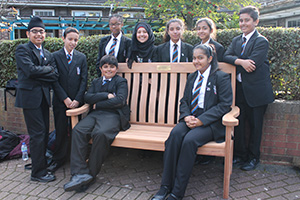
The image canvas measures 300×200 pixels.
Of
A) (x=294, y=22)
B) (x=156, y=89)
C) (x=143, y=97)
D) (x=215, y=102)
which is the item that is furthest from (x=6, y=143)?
(x=294, y=22)

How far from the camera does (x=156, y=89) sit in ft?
13.2

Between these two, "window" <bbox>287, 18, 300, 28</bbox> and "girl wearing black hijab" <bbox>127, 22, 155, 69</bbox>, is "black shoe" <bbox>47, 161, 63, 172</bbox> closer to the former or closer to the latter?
"girl wearing black hijab" <bbox>127, 22, 155, 69</bbox>

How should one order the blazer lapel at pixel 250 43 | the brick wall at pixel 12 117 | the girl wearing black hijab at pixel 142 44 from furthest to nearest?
the brick wall at pixel 12 117 < the girl wearing black hijab at pixel 142 44 < the blazer lapel at pixel 250 43

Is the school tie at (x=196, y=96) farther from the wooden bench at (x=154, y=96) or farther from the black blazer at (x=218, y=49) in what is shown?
the black blazer at (x=218, y=49)

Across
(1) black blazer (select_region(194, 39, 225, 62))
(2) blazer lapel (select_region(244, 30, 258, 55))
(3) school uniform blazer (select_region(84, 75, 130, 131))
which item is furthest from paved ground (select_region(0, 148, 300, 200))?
(2) blazer lapel (select_region(244, 30, 258, 55))

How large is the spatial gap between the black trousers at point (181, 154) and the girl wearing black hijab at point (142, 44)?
1412 mm

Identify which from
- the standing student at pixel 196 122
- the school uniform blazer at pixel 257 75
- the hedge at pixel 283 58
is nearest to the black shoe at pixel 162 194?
the standing student at pixel 196 122

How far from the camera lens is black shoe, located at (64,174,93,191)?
310cm

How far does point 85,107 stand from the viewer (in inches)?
149

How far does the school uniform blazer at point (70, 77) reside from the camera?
150 inches

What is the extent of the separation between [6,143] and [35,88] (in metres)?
1.65

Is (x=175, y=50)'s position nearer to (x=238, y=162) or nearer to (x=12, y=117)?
(x=238, y=162)

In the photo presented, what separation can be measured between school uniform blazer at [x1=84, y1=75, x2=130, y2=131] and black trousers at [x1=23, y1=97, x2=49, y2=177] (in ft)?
2.16

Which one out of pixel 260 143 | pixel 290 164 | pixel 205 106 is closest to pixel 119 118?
pixel 205 106
